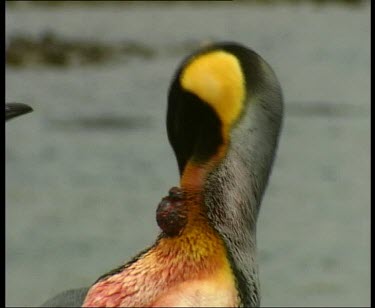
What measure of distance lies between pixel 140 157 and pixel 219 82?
5.28m

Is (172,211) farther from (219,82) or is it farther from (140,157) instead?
(140,157)

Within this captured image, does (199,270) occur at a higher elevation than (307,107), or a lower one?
higher

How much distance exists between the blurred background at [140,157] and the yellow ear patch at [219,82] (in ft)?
0.10

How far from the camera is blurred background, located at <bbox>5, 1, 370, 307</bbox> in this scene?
4145 mm

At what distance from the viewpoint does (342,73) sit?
30.4 ft

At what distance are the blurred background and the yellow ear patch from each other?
3cm

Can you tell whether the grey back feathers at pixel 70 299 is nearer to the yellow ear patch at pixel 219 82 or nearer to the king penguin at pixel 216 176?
the king penguin at pixel 216 176

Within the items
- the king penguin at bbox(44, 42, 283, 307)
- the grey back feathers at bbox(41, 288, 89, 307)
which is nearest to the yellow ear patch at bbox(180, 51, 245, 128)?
the king penguin at bbox(44, 42, 283, 307)

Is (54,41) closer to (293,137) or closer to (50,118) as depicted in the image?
(50,118)

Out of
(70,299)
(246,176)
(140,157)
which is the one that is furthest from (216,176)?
(140,157)

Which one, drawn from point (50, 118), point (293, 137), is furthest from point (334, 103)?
point (50, 118)

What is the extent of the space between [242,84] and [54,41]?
9.58 meters

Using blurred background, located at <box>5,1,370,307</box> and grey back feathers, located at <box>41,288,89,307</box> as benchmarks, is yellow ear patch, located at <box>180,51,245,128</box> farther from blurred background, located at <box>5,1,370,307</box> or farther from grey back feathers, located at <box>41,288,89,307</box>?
grey back feathers, located at <box>41,288,89,307</box>

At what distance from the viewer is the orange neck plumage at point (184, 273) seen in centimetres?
65
